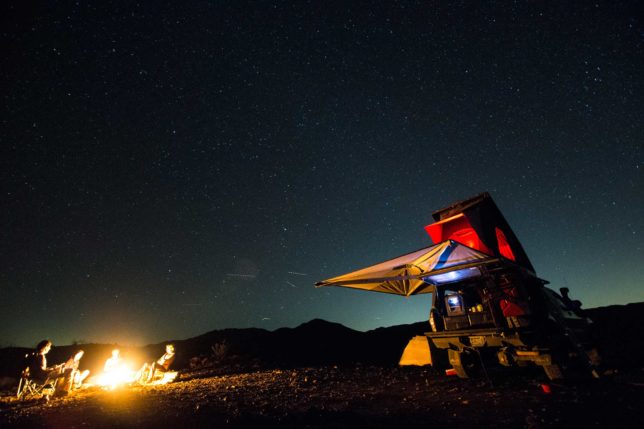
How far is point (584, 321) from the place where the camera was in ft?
25.1

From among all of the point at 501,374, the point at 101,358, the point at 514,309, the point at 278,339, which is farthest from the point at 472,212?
the point at 101,358

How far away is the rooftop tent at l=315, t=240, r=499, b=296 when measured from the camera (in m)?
5.75

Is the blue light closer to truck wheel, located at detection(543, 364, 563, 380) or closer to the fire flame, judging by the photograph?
truck wheel, located at detection(543, 364, 563, 380)

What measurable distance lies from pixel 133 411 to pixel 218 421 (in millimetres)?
2413

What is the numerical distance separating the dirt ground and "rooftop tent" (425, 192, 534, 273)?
3840 millimetres

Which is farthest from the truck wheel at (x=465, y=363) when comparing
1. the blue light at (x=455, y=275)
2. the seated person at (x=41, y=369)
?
the seated person at (x=41, y=369)

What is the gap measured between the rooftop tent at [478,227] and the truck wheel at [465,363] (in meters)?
3.61

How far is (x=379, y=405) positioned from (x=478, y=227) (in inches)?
257

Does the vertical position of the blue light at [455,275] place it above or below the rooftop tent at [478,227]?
below

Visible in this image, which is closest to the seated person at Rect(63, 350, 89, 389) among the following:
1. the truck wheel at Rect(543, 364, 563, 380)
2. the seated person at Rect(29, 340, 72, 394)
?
the seated person at Rect(29, 340, 72, 394)

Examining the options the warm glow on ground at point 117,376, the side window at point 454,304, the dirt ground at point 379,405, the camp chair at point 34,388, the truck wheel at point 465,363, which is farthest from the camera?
the warm glow on ground at point 117,376

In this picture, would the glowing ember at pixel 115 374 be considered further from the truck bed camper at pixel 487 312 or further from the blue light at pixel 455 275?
the blue light at pixel 455 275

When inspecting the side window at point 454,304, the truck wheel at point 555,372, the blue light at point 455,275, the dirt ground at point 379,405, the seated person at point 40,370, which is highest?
the blue light at point 455,275

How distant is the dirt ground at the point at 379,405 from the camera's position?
3.81m
